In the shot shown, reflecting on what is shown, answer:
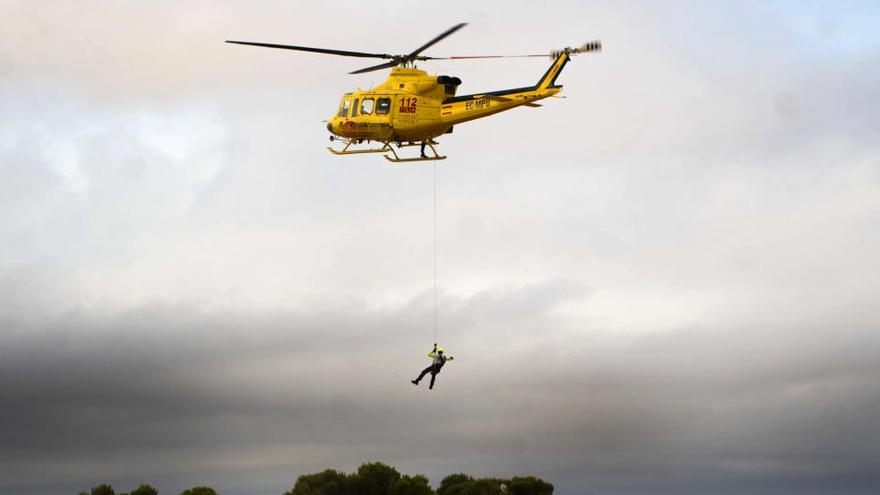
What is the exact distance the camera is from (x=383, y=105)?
5912 cm

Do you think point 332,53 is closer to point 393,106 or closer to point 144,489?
point 393,106

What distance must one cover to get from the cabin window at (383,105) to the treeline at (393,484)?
50923mm

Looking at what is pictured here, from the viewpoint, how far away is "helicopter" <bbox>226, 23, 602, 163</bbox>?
57688 millimetres

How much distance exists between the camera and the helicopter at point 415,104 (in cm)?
5769

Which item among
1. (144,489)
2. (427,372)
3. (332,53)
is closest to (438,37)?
(332,53)

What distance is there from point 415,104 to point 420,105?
0.80 feet

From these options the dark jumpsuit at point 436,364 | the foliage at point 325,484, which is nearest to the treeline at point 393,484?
the foliage at point 325,484

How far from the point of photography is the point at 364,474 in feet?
347

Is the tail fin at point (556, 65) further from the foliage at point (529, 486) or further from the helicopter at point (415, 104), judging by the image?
the foliage at point (529, 486)

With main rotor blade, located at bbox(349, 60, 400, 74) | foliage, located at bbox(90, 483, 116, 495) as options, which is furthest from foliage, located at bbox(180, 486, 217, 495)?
main rotor blade, located at bbox(349, 60, 400, 74)

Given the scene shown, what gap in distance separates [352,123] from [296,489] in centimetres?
5270

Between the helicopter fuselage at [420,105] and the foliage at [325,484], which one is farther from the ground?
the helicopter fuselage at [420,105]

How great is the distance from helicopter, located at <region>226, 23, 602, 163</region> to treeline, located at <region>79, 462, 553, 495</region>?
164 feet

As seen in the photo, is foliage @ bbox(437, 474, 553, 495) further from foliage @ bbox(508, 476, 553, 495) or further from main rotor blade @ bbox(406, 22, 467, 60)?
main rotor blade @ bbox(406, 22, 467, 60)
